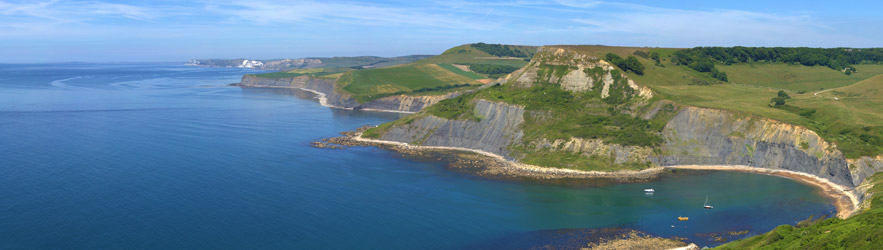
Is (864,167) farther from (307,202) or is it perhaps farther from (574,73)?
(307,202)

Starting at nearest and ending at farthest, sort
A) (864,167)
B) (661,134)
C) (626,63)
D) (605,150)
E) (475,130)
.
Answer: (864,167) < (605,150) < (661,134) < (475,130) < (626,63)

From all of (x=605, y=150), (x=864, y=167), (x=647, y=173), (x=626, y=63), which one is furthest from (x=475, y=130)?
(x=864, y=167)

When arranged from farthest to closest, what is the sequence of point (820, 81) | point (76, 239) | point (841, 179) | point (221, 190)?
point (820, 81) → point (841, 179) → point (221, 190) → point (76, 239)

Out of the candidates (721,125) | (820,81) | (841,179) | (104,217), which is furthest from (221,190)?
(820,81)

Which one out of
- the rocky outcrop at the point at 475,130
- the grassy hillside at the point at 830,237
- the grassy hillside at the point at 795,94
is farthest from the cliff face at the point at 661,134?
the grassy hillside at the point at 830,237

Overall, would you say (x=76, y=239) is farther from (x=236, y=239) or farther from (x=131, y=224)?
(x=236, y=239)
